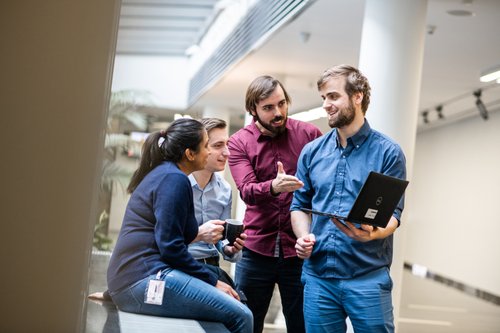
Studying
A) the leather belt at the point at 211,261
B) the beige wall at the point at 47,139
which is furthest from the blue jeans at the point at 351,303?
the beige wall at the point at 47,139

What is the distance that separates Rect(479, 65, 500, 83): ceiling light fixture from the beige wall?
680 centimetres

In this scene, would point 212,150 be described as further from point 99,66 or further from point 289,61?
point 289,61

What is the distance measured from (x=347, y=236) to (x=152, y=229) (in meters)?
0.73

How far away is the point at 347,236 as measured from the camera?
2.83 meters

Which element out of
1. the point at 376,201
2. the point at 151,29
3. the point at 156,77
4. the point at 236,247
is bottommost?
the point at 236,247

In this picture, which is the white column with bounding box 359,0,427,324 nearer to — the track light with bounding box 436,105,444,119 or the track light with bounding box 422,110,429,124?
the track light with bounding box 436,105,444,119

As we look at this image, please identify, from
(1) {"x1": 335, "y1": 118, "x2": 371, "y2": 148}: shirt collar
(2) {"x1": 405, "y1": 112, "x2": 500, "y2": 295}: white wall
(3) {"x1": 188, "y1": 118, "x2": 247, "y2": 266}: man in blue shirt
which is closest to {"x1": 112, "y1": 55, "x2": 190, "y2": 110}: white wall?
(3) {"x1": 188, "y1": 118, "x2": 247, "y2": 266}: man in blue shirt

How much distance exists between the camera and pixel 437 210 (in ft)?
43.0

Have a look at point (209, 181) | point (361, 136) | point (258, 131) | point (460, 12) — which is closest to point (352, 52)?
point (460, 12)

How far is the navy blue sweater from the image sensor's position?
2566 millimetres

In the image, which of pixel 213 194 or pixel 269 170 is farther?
pixel 269 170

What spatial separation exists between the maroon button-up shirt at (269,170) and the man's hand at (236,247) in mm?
299

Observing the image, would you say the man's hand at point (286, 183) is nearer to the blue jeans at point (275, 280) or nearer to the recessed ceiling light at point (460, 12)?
the blue jeans at point (275, 280)

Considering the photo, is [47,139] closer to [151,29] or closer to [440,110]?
[151,29]
